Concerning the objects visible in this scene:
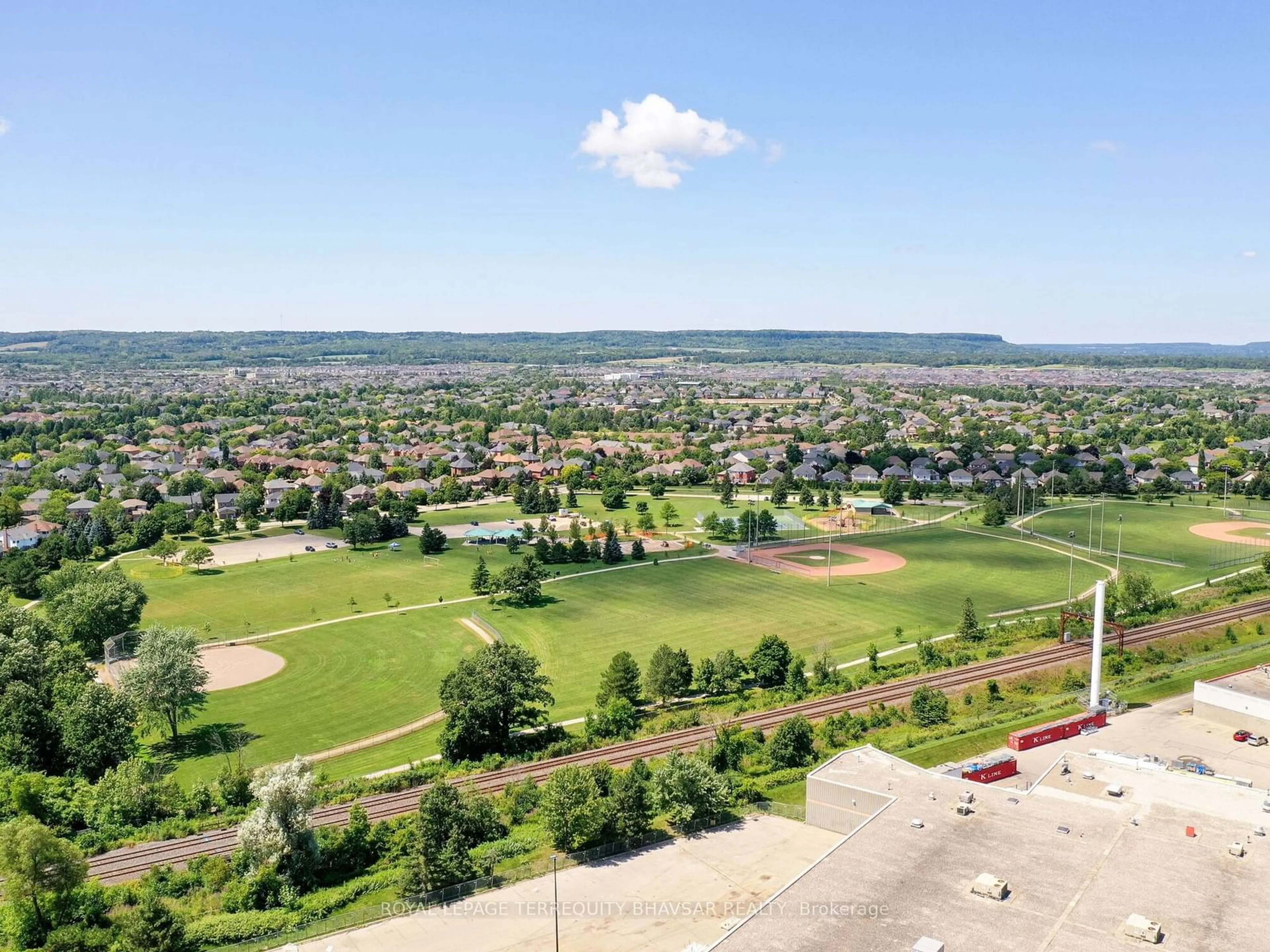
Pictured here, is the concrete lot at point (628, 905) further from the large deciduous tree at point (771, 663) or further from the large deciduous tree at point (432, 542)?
the large deciduous tree at point (432, 542)

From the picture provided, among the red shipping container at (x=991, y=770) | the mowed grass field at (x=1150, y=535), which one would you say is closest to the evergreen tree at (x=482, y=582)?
the red shipping container at (x=991, y=770)

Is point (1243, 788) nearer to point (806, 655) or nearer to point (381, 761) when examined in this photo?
point (806, 655)

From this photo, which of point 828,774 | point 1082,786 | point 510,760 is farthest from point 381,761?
point 1082,786

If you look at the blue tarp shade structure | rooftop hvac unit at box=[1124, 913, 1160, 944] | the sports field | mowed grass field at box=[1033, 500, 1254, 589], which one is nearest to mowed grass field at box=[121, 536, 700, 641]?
the blue tarp shade structure

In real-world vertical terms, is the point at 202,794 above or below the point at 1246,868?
below

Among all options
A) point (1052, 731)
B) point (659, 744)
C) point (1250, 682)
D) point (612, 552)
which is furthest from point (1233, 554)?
point (659, 744)

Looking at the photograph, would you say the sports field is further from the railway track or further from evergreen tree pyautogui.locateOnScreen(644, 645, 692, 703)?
the railway track
